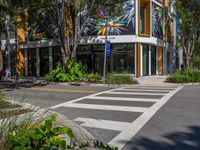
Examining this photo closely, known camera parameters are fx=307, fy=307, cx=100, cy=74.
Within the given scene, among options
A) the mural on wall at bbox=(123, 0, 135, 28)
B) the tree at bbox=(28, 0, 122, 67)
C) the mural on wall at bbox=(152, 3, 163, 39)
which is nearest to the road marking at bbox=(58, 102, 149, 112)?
the tree at bbox=(28, 0, 122, 67)

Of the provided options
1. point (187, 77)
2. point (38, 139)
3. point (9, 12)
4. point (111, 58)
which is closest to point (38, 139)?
point (38, 139)

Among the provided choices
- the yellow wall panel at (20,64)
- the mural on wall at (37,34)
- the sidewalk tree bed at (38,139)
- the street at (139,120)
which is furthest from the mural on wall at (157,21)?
the sidewalk tree bed at (38,139)

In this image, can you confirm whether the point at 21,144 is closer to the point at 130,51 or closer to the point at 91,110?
the point at 91,110

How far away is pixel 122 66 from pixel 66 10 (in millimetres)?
7351

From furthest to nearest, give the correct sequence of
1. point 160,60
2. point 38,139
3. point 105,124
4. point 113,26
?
1. point 160,60
2. point 113,26
3. point 105,124
4. point 38,139

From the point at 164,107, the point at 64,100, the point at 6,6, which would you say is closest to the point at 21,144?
the point at 164,107

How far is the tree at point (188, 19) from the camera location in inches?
1131

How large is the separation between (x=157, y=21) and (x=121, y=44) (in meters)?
6.12

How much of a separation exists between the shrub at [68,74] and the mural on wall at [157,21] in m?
10.5

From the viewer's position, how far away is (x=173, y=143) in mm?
6305

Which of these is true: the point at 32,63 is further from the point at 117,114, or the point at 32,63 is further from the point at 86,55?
the point at 117,114

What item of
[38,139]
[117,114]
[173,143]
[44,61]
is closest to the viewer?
[38,139]

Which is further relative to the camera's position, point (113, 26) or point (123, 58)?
point (123, 58)

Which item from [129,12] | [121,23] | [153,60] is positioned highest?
[129,12]
